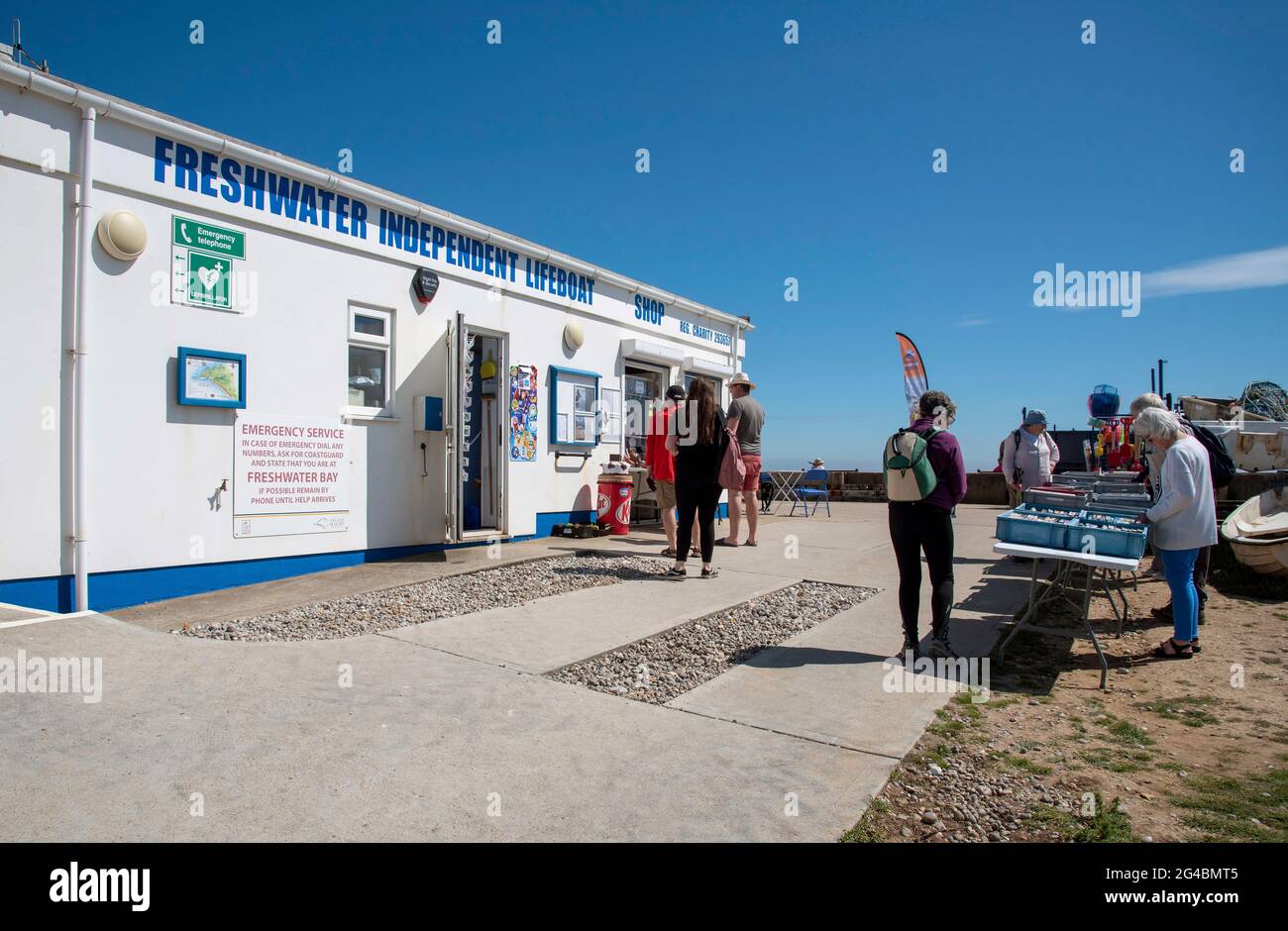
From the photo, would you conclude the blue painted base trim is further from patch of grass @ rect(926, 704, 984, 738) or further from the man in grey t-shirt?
patch of grass @ rect(926, 704, 984, 738)

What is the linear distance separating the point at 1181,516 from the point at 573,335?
7.38 m

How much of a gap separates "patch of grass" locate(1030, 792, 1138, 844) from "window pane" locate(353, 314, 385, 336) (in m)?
7.19

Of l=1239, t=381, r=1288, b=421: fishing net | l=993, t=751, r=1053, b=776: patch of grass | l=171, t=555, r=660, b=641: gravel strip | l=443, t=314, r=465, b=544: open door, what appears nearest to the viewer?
l=993, t=751, r=1053, b=776: patch of grass

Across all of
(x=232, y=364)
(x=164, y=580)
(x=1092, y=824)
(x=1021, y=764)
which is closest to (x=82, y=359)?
(x=232, y=364)

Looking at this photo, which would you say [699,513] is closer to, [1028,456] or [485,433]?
[485,433]

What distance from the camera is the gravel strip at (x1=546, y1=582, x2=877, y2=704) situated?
418cm

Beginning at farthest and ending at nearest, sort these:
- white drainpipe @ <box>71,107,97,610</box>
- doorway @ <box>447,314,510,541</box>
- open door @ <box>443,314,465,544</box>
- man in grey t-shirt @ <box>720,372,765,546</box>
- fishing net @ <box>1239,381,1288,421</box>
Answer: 1. fishing net @ <box>1239,381,1288,421</box>
2. doorway @ <box>447,314,510,541</box>
3. man in grey t-shirt @ <box>720,372,765,546</box>
4. open door @ <box>443,314,465,544</box>
5. white drainpipe @ <box>71,107,97,610</box>

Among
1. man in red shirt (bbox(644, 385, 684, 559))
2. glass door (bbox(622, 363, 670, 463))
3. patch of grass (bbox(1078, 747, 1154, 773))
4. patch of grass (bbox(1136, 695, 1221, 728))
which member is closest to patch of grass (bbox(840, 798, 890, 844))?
patch of grass (bbox(1078, 747, 1154, 773))

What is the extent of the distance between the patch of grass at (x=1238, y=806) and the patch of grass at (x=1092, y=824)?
0.27 meters

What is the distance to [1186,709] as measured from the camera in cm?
412

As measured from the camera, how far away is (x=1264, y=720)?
3.95 metres

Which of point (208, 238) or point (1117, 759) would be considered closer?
point (1117, 759)

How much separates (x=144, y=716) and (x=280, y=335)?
436cm

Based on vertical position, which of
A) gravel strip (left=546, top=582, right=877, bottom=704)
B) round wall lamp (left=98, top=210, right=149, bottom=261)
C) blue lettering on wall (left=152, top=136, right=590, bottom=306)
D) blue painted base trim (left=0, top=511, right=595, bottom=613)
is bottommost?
gravel strip (left=546, top=582, right=877, bottom=704)
